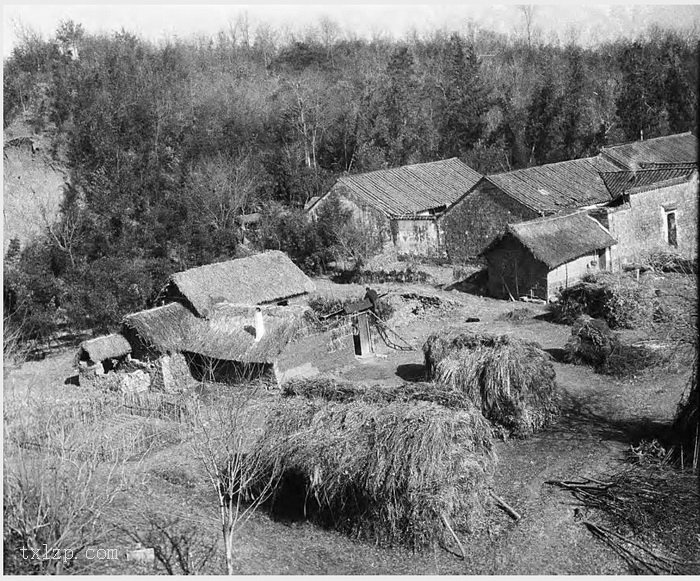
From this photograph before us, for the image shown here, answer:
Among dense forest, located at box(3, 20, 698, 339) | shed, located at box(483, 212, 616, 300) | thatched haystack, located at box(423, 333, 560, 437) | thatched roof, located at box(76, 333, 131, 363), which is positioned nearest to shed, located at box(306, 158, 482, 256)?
dense forest, located at box(3, 20, 698, 339)

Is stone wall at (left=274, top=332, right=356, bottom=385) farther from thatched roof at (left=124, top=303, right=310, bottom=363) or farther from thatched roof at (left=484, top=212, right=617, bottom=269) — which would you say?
thatched roof at (left=484, top=212, right=617, bottom=269)

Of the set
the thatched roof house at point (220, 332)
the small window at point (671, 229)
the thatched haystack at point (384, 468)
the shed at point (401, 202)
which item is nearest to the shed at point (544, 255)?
the small window at point (671, 229)

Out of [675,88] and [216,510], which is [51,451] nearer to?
[216,510]

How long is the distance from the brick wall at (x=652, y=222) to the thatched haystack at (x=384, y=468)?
17.8 metres

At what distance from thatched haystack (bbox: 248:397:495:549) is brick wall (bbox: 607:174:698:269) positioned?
17811 millimetres

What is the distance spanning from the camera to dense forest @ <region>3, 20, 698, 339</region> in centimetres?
2944

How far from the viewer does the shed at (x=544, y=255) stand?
26391 mm

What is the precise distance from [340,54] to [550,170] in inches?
1135

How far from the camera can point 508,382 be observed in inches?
629

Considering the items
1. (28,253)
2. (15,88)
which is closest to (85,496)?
(28,253)

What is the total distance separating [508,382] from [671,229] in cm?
1781

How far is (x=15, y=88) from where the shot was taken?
4112cm

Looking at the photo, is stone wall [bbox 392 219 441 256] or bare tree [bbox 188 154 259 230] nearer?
stone wall [bbox 392 219 441 256]

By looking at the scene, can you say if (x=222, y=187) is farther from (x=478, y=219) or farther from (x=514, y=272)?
(x=514, y=272)
